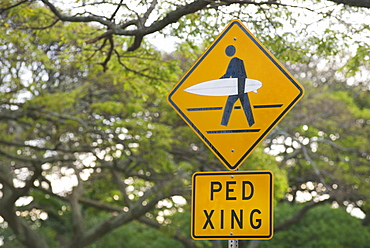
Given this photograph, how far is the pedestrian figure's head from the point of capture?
381 centimetres

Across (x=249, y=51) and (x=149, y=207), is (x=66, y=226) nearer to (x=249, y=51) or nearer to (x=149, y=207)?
(x=149, y=207)

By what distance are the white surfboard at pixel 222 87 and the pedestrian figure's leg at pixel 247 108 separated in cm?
5

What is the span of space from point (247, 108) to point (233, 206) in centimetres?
61

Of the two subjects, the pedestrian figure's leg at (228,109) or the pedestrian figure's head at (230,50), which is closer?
the pedestrian figure's leg at (228,109)

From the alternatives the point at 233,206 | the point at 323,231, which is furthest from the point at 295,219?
the point at 233,206

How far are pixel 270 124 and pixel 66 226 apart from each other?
17.0m

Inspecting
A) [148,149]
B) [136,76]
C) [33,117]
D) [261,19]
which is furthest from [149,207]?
[261,19]

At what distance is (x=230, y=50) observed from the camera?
3.82 meters

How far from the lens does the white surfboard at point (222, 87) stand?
3670 mm

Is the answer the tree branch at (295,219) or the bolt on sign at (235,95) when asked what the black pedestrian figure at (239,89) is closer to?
the bolt on sign at (235,95)

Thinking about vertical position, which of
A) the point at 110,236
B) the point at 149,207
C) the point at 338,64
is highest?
the point at 338,64

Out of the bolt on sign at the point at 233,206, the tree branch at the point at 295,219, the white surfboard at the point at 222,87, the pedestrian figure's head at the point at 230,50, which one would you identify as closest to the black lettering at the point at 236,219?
the bolt on sign at the point at 233,206

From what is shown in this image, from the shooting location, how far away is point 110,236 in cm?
2127

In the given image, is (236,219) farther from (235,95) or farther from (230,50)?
(230,50)
